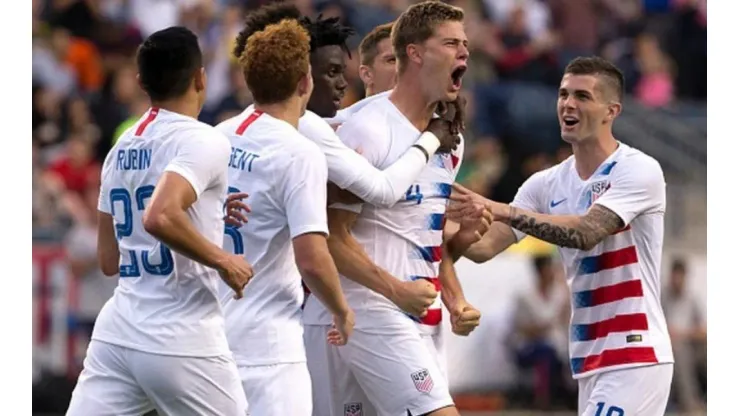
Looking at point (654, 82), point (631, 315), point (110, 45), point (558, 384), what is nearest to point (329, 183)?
point (631, 315)

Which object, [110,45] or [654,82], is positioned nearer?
[110,45]

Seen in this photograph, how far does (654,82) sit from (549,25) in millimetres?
1741

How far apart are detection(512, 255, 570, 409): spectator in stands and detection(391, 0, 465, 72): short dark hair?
8275 millimetres

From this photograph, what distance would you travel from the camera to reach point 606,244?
921 centimetres

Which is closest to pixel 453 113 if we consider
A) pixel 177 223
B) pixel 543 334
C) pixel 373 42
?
pixel 373 42

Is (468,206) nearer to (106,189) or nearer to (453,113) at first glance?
(453,113)

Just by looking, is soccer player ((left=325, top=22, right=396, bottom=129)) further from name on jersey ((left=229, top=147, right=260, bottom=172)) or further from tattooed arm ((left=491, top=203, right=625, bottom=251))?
name on jersey ((left=229, top=147, right=260, bottom=172))

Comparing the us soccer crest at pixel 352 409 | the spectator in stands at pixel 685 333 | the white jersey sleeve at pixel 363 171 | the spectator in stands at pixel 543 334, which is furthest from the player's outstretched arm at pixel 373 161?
the spectator in stands at pixel 685 333

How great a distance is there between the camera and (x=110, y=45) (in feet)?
63.4

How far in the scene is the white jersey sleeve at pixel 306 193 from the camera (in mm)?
7727

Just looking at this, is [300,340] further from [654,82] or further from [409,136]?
[654,82]

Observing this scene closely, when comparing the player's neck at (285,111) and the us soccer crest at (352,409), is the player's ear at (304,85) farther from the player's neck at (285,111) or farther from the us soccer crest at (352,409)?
the us soccer crest at (352,409)

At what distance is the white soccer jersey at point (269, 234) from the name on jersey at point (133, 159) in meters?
0.73

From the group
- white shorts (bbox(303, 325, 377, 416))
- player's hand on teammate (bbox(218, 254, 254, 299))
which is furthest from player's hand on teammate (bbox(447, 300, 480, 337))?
player's hand on teammate (bbox(218, 254, 254, 299))
